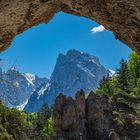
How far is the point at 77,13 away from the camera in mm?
14633

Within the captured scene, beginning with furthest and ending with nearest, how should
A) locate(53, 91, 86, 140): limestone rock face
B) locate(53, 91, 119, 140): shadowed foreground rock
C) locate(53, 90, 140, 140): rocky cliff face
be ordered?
locate(53, 91, 86, 140): limestone rock face → locate(53, 90, 140, 140): rocky cliff face → locate(53, 91, 119, 140): shadowed foreground rock

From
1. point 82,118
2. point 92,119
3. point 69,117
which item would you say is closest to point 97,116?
point 92,119

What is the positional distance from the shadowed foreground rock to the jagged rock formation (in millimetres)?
55279

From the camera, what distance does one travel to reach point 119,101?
261ft

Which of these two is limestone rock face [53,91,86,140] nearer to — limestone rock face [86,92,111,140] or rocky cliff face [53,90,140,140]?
rocky cliff face [53,90,140,140]

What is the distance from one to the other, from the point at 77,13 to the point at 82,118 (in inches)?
2349

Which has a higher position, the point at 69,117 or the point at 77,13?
the point at 77,13

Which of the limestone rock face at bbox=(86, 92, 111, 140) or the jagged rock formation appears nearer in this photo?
the jagged rock formation

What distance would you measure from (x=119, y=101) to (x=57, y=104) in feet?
44.6

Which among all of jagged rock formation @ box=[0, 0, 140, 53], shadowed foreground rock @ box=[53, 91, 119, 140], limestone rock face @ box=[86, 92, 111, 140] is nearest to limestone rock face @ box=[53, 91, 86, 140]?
shadowed foreground rock @ box=[53, 91, 119, 140]

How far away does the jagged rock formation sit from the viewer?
12.4 meters

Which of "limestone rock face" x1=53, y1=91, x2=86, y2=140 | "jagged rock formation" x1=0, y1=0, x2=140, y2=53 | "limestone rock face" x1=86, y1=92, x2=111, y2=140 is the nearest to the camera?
"jagged rock formation" x1=0, y1=0, x2=140, y2=53

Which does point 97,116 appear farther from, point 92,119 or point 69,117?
point 69,117

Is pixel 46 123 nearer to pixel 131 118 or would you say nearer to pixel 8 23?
Result: pixel 131 118
